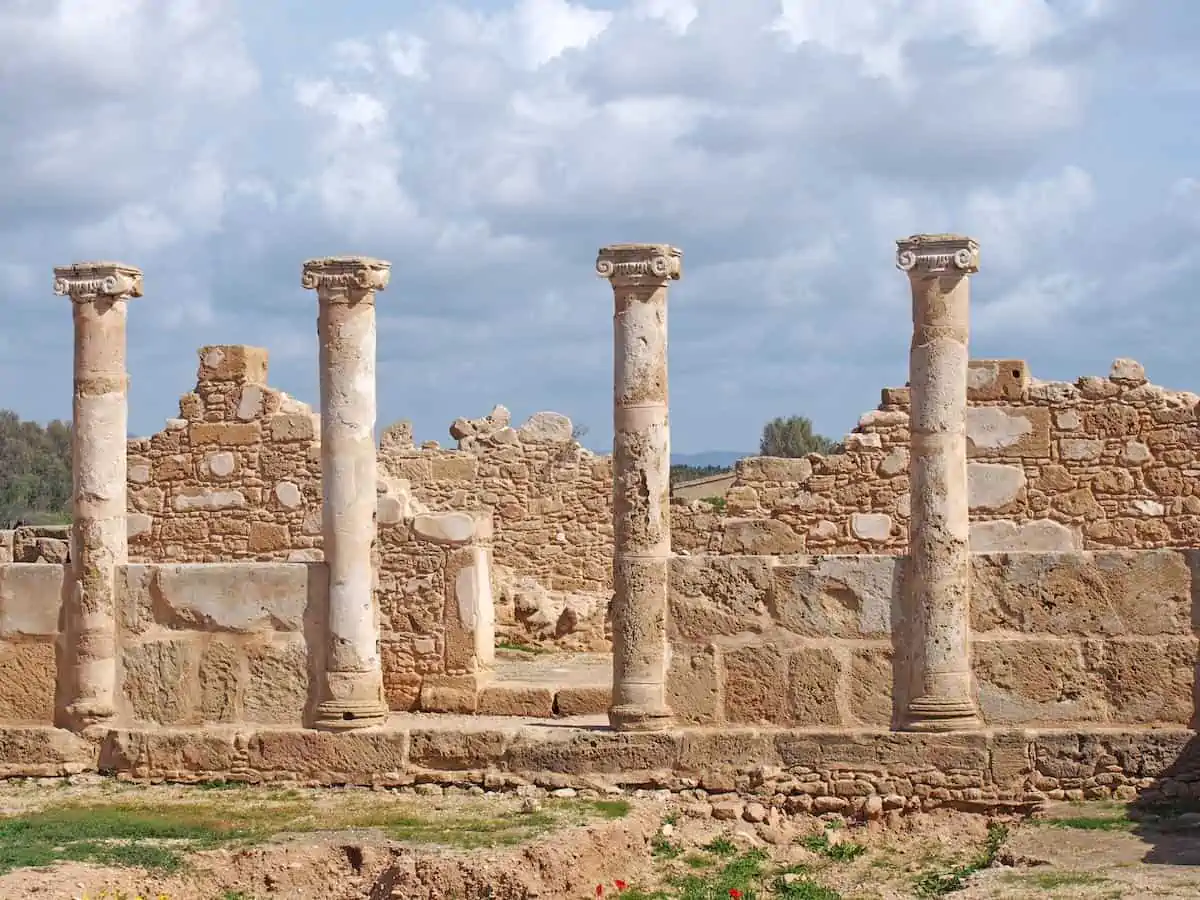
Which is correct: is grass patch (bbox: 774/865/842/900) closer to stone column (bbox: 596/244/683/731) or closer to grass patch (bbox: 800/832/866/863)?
grass patch (bbox: 800/832/866/863)

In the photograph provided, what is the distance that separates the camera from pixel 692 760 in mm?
11836

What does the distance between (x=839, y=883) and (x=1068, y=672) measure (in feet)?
7.15

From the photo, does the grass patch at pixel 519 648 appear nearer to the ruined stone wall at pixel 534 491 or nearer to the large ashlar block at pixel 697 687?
the ruined stone wall at pixel 534 491

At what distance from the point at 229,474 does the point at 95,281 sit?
5.81 meters

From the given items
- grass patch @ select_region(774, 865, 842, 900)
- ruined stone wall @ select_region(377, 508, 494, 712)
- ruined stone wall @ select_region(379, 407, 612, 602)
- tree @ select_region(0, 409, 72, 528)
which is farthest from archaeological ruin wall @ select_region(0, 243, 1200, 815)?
tree @ select_region(0, 409, 72, 528)

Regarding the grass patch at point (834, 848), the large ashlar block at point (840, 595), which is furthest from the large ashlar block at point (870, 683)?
the grass patch at point (834, 848)

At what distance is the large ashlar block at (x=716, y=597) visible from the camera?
1205 cm

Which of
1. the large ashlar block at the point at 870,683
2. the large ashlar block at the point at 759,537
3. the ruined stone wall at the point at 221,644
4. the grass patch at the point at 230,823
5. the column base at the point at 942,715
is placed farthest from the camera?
the large ashlar block at the point at 759,537

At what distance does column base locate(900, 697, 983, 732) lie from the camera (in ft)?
38.2

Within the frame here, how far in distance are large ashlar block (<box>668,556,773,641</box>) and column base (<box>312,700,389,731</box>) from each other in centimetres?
194

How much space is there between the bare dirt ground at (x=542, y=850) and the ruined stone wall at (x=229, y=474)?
6.65 metres

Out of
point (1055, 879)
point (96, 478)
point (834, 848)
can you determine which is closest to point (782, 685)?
point (834, 848)

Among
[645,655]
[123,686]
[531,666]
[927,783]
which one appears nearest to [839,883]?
[927,783]

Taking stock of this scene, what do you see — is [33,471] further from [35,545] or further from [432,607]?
[432,607]
